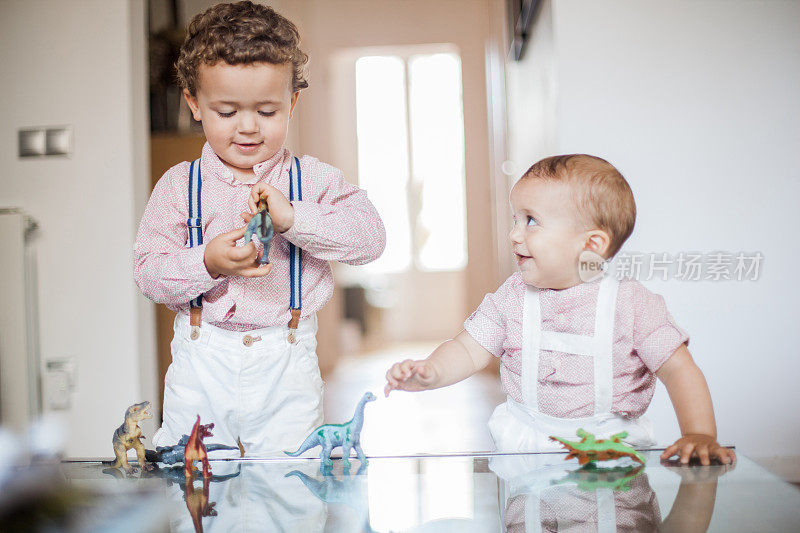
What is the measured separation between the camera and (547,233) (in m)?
0.83

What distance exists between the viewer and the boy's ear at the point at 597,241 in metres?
0.83

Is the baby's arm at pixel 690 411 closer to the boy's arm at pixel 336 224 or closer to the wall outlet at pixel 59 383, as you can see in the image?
the boy's arm at pixel 336 224

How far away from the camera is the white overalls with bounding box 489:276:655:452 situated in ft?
2.76

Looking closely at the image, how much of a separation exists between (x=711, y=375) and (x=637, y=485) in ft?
2.61

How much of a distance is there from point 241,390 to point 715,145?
0.94 m

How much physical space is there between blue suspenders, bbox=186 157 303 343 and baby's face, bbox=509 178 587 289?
29 centimetres

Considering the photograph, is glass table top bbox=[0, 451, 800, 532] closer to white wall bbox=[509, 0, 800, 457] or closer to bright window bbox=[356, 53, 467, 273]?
white wall bbox=[509, 0, 800, 457]

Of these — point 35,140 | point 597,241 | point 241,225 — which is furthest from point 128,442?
point 35,140

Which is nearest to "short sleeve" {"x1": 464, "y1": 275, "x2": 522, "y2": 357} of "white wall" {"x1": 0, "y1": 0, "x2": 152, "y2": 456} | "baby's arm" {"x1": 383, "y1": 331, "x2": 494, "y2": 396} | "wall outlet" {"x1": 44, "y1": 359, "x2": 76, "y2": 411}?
"baby's arm" {"x1": 383, "y1": 331, "x2": 494, "y2": 396}

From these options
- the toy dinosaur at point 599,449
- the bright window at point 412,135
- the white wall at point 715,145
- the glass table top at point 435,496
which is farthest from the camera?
the bright window at point 412,135

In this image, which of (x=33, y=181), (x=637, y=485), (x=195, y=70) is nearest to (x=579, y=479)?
(x=637, y=485)

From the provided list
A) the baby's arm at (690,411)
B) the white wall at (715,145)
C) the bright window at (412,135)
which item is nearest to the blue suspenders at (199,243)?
the baby's arm at (690,411)

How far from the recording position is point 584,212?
2.72 ft

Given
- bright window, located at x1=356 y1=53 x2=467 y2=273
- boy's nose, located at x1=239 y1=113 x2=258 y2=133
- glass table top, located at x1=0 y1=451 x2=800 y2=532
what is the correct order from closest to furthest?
glass table top, located at x1=0 y1=451 x2=800 y2=532
boy's nose, located at x1=239 y1=113 x2=258 y2=133
bright window, located at x1=356 y1=53 x2=467 y2=273
